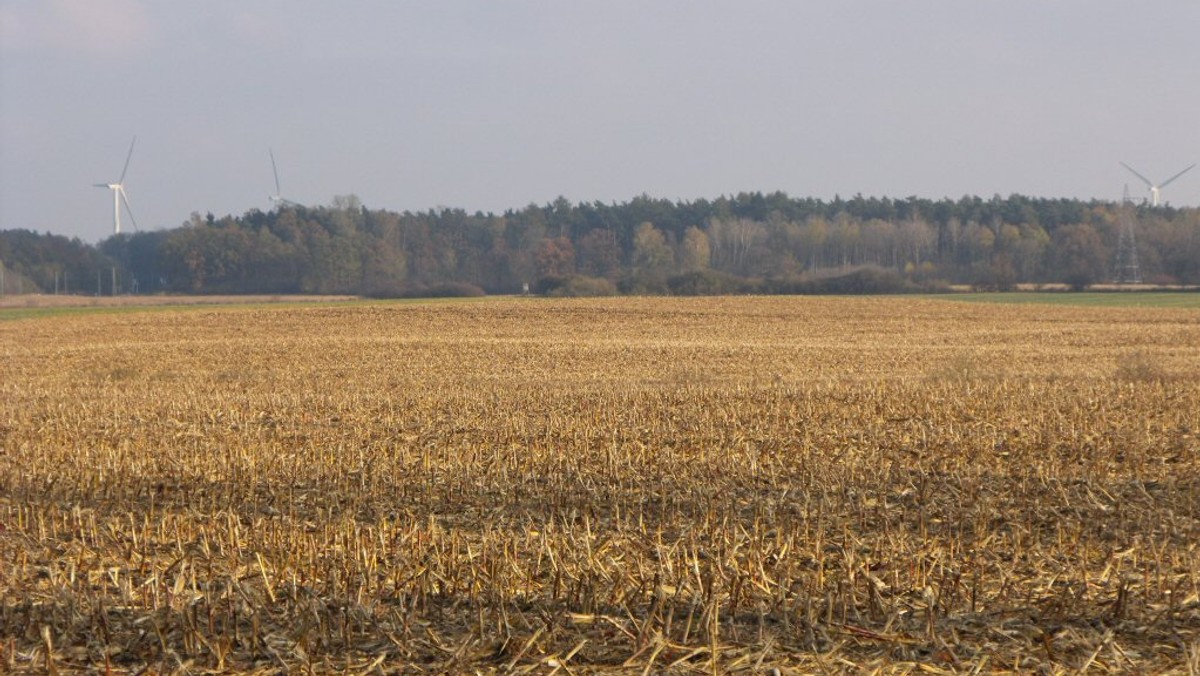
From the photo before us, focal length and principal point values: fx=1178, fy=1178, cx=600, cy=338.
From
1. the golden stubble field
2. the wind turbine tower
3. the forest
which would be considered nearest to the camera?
the golden stubble field

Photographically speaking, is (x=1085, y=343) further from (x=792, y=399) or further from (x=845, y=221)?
(x=845, y=221)

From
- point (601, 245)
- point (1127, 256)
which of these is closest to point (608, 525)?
point (1127, 256)

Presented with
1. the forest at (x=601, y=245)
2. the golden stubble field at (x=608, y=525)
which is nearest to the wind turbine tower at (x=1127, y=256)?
the forest at (x=601, y=245)

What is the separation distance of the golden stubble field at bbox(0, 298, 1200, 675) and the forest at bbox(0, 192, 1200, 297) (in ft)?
284

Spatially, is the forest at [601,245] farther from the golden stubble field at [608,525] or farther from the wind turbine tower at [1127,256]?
the golden stubble field at [608,525]

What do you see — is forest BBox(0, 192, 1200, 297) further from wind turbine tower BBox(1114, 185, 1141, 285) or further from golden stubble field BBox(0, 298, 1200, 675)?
golden stubble field BBox(0, 298, 1200, 675)

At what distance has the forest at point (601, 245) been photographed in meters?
113

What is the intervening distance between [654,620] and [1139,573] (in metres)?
3.74

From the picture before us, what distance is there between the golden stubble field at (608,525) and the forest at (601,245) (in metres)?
86.7

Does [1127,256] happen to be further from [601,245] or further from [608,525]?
[608,525]

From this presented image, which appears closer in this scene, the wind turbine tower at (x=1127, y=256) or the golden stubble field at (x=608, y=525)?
the golden stubble field at (x=608, y=525)

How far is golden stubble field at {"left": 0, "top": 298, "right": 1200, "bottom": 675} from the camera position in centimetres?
655

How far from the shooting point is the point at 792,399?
20.3 metres

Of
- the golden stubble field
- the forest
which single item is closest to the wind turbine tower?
the forest
